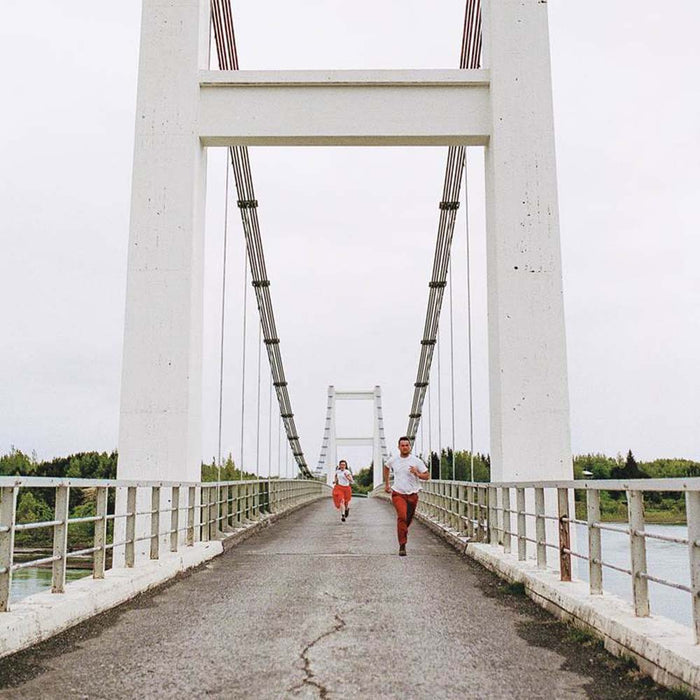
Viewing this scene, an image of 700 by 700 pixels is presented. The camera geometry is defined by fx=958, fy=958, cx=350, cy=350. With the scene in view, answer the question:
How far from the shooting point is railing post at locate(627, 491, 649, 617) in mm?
5062

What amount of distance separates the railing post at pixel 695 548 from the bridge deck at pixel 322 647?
38cm

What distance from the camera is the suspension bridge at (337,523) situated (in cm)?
472

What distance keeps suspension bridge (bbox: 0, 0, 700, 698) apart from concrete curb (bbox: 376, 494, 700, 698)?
2 cm

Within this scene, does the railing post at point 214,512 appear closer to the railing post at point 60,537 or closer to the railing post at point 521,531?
the railing post at point 521,531

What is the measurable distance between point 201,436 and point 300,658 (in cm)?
804

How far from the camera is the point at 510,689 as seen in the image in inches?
170

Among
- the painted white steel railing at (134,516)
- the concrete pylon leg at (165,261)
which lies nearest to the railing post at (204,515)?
the painted white steel railing at (134,516)

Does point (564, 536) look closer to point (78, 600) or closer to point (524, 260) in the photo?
point (78, 600)

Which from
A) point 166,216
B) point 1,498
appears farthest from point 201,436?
point 1,498

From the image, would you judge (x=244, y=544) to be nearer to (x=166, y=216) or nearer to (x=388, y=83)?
(x=166, y=216)

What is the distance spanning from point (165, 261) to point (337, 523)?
9.19 meters

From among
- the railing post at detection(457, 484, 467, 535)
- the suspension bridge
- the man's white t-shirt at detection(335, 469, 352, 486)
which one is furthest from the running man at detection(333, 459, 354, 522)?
the railing post at detection(457, 484, 467, 535)

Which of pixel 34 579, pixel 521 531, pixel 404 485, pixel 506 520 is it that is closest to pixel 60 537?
pixel 521 531

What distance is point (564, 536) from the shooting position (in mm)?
7418
